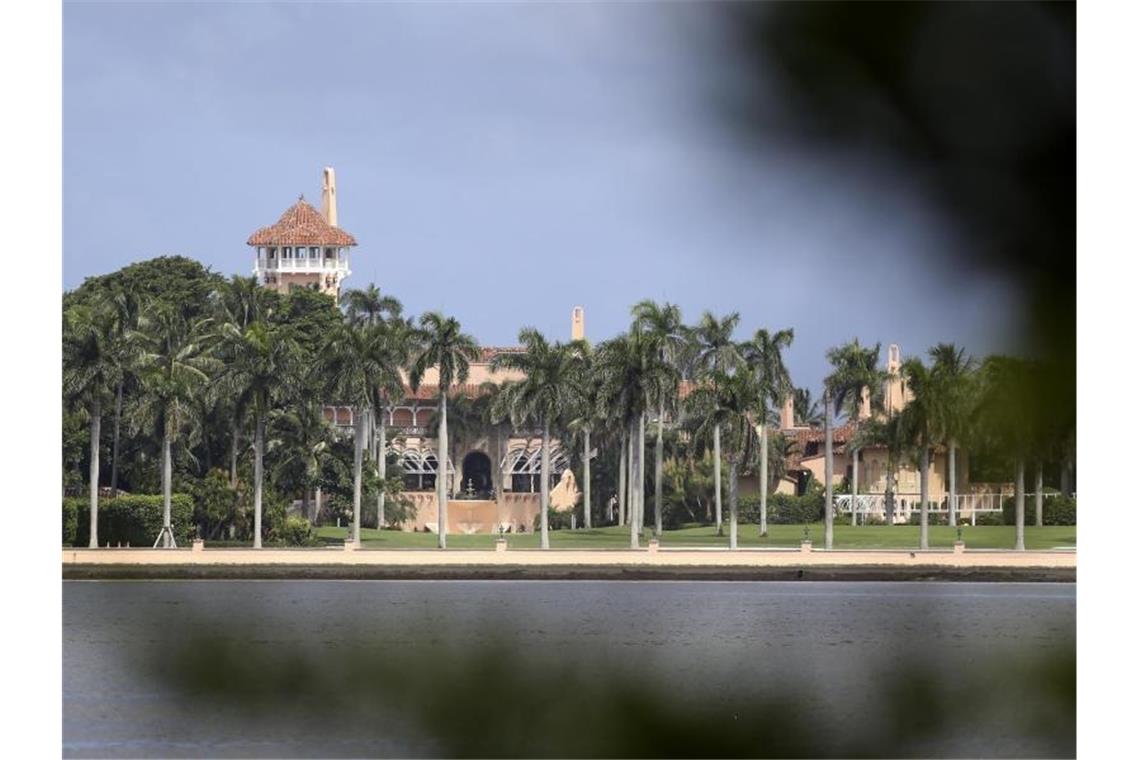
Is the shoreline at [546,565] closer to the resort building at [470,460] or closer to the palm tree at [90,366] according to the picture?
the palm tree at [90,366]

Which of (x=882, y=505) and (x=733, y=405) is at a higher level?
(x=733, y=405)

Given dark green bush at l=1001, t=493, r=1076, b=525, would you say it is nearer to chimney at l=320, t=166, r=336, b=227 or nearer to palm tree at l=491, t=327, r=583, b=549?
palm tree at l=491, t=327, r=583, b=549

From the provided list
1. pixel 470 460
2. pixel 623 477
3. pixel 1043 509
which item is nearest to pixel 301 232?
pixel 470 460

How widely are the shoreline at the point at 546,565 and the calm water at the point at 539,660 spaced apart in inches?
15.5

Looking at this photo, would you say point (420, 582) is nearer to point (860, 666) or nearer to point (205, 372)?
point (205, 372)

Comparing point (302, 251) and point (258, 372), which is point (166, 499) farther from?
point (302, 251)

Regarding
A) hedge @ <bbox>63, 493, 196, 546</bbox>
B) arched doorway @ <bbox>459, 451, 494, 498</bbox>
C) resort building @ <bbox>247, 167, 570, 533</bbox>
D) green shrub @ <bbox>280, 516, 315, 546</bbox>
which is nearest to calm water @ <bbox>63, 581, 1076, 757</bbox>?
hedge @ <bbox>63, 493, 196, 546</bbox>

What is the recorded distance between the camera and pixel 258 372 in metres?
41.9

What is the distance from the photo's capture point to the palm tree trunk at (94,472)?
3797 centimetres

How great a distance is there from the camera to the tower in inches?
2820

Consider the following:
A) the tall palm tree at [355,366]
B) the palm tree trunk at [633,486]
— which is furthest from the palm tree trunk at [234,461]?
the palm tree trunk at [633,486]

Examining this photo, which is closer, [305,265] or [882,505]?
[882,505]

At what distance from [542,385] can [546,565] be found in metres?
4.46

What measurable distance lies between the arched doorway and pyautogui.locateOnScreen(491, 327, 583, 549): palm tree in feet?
57.2
